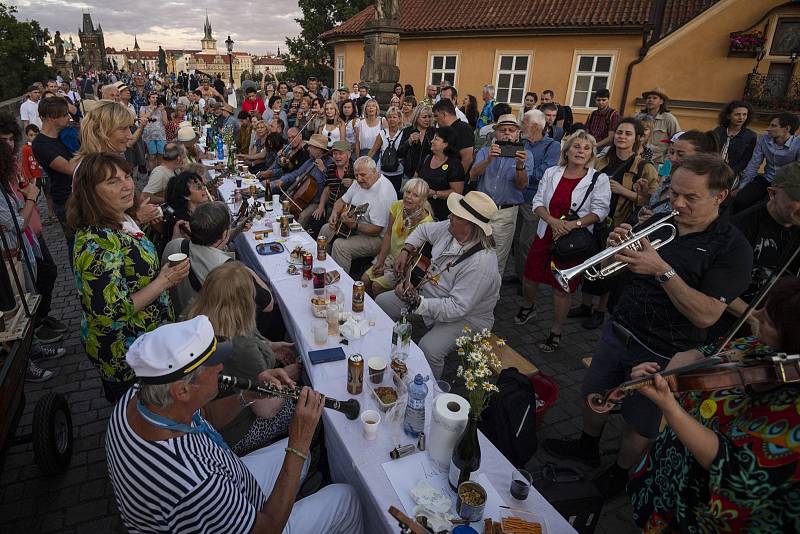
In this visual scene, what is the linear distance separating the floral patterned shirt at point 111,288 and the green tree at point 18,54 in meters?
39.8

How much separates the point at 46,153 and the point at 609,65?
52.8 ft

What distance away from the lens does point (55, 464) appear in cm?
316

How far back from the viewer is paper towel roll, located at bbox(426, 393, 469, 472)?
217cm

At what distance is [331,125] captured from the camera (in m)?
8.62

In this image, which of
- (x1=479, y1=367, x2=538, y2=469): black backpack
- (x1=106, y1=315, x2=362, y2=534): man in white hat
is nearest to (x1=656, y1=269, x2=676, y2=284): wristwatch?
(x1=479, y1=367, x2=538, y2=469): black backpack

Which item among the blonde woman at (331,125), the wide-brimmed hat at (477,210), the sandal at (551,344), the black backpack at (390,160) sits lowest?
the sandal at (551,344)

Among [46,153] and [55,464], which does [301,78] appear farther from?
[55,464]

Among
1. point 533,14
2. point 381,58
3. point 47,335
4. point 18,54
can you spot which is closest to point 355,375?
point 47,335

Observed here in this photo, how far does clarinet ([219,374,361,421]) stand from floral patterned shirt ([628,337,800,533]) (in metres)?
1.65

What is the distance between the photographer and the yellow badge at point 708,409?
5.82ft

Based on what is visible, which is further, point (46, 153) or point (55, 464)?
point (46, 153)

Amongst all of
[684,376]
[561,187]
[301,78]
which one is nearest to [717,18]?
[561,187]

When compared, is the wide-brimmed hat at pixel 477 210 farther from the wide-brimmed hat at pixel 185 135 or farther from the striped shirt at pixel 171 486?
the wide-brimmed hat at pixel 185 135

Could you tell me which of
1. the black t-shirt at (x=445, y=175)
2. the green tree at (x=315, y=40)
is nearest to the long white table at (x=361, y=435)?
the black t-shirt at (x=445, y=175)
